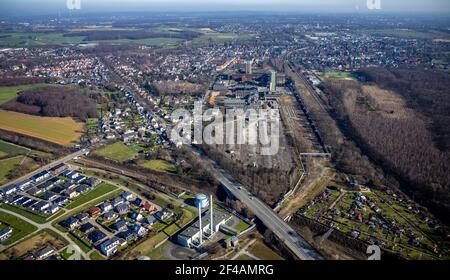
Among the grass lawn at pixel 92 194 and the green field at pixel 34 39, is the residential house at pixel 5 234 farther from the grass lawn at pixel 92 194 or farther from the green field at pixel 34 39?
the green field at pixel 34 39

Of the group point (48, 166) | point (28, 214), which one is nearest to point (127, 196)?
point (28, 214)

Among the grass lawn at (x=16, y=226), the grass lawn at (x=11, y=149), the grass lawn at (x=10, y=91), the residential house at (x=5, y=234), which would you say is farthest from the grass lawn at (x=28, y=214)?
the grass lawn at (x=10, y=91)

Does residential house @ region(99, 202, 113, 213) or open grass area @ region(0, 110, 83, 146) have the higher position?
open grass area @ region(0, 110, 83, 146)

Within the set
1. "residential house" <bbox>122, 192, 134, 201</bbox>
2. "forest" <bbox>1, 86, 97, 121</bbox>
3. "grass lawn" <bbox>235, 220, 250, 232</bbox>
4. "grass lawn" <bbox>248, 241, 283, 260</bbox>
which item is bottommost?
"grass lawn" <bbox>248, 241, 283, 260</bbox>

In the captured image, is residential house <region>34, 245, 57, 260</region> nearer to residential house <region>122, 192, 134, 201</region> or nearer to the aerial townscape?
the aerial townscape

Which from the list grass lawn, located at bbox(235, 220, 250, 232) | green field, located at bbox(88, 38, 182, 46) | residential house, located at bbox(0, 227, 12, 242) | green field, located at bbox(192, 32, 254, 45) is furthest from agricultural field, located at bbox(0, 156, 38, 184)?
green field, located at bbox(192, 32, 254, 45)

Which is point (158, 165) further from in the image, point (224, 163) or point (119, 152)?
point (224, 163)
